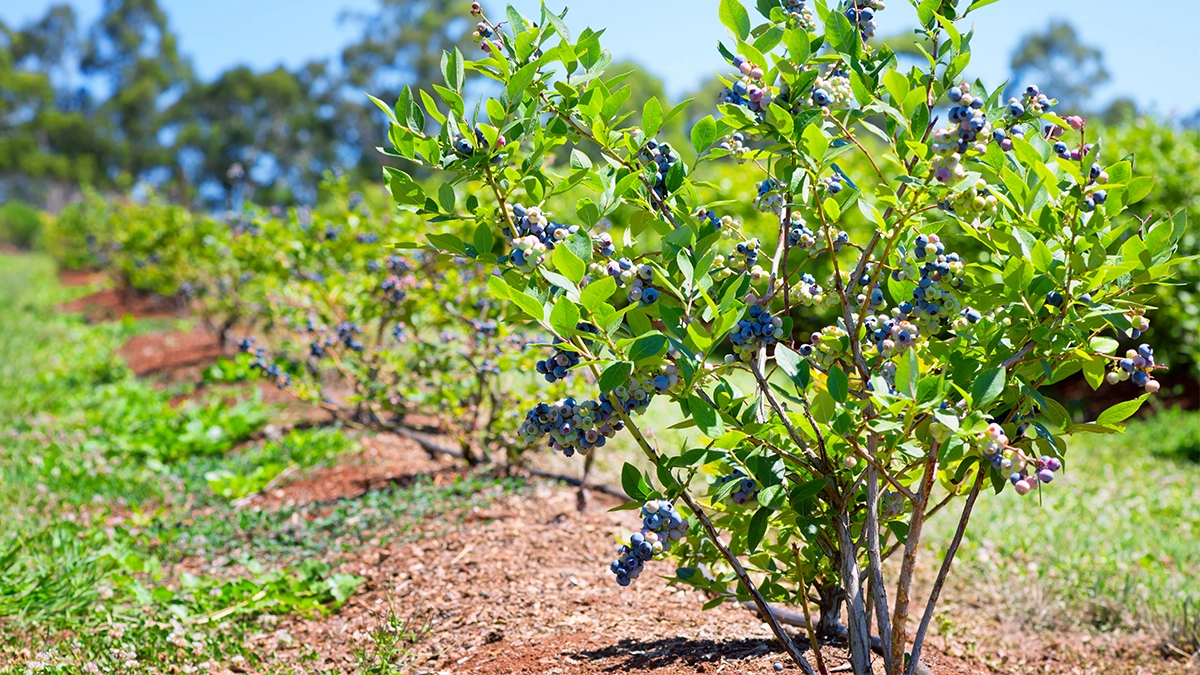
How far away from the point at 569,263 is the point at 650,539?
1.73ft

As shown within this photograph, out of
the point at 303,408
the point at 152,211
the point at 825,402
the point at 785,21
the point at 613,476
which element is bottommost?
the point at 825,402

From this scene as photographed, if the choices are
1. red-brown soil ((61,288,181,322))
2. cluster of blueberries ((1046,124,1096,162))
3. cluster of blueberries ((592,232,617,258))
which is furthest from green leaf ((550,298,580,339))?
red-brown soil ((61,288,181,322))

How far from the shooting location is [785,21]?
1766 mm

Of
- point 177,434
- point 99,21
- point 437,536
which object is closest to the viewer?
point 437,536

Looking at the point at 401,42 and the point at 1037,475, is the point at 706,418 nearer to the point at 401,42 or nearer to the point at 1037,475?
the point at 1037,475

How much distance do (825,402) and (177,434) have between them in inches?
173

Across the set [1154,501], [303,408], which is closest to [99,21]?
[303,408]

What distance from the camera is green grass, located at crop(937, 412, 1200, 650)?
9.38 feet

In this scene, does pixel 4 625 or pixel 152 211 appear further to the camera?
pixel 152 211

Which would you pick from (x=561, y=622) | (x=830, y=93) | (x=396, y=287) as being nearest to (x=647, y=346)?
(x=830, y=93)

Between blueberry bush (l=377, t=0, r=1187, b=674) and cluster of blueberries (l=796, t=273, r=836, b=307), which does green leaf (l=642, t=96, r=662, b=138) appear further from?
cluster of blueberries (l=796, t=273, r=836, b=307)

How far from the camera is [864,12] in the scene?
1.75 m

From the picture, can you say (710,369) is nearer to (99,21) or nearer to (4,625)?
(4,625)

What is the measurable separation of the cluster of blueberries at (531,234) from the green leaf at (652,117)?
24cm
